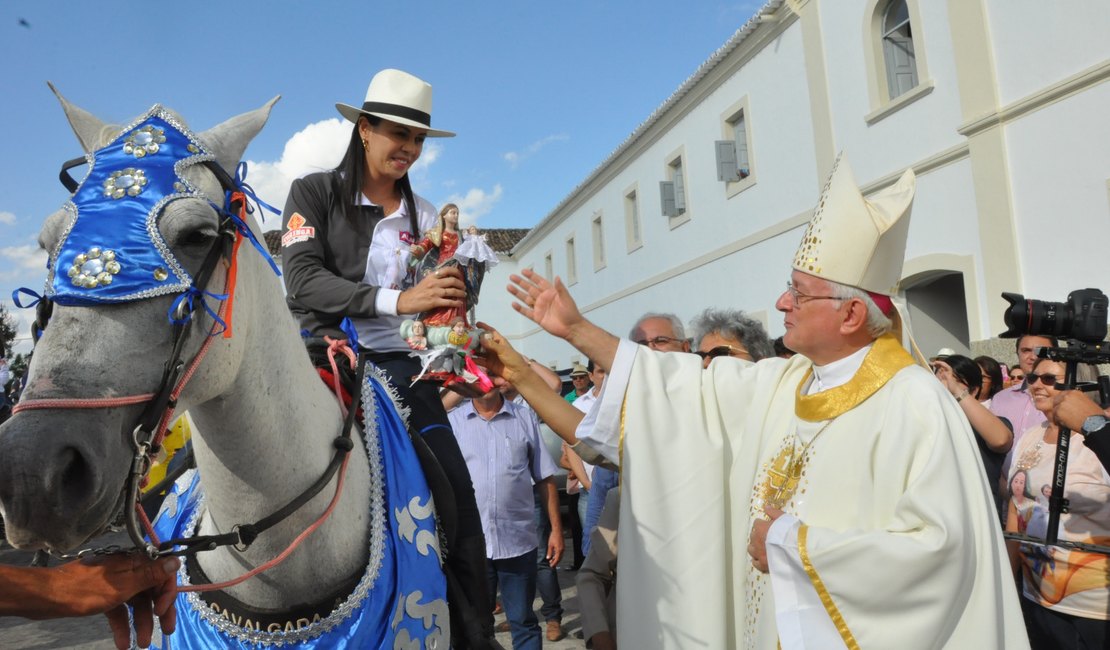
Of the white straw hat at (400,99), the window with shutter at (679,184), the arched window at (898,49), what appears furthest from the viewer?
the window with shutter at (679,184)

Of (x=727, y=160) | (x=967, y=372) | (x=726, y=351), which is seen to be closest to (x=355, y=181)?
(x=726, y=351)

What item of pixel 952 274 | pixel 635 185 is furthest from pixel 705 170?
pixel 952 274

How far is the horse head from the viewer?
59.2 inches

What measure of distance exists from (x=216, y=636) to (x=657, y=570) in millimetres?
1472

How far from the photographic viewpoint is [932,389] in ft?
8.02

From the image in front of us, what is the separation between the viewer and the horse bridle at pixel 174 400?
1678mm

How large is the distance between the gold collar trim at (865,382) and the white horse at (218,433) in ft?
4.59

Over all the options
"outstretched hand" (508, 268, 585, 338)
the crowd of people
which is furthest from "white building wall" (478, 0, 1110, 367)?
"outstretched hand" (508, 268, 585, 338)

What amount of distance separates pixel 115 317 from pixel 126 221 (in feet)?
0.80

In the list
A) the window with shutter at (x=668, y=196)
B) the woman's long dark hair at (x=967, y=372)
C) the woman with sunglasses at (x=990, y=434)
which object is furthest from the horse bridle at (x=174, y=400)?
the window with shutter at (x=668, y=196)

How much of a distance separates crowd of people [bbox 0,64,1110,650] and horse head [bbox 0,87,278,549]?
848 millimetres

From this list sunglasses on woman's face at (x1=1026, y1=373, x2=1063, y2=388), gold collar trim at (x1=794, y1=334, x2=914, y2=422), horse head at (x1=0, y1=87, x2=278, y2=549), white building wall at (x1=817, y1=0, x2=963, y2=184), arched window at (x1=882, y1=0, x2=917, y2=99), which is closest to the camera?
horse head at (x1=0, y1=87, x2=278, y2=549)

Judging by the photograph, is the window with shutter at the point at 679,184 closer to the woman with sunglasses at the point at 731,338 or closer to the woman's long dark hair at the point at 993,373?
the woman's long dark hair at the point at 993,373

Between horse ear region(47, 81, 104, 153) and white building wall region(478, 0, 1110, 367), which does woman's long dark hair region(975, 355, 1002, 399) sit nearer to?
white building wall region(478, 0, 1110, 367)
